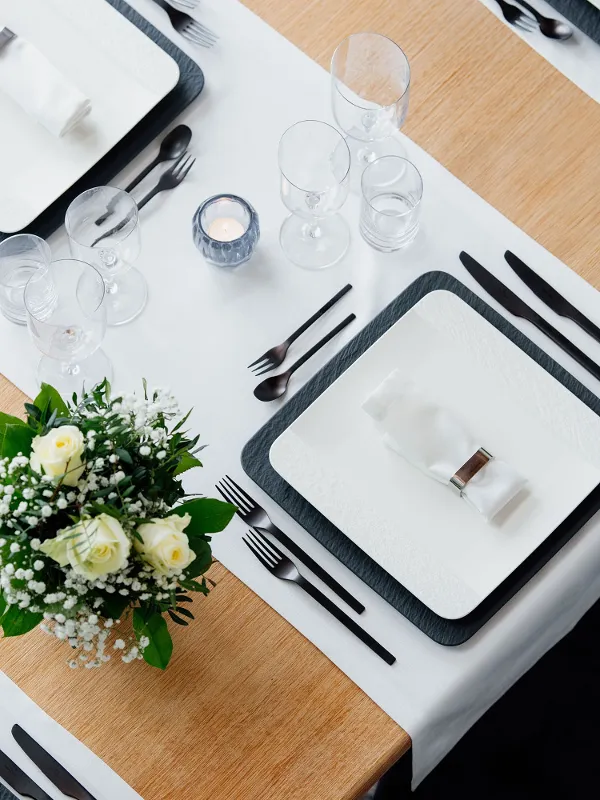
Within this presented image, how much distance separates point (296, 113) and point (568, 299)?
0.49 meters

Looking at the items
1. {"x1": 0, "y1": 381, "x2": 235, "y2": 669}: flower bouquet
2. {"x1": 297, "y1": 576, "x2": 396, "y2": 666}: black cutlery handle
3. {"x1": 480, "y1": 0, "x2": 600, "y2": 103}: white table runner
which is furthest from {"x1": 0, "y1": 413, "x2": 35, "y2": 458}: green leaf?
{"x1": 480, "y1": 0, "x2": 600, "y2": 103}: white table runner

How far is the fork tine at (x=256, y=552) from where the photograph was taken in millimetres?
1197

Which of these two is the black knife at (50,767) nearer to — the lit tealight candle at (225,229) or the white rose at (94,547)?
the white rose at (94,547)

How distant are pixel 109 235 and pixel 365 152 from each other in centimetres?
40

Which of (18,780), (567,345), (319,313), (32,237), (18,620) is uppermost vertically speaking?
(567,345)

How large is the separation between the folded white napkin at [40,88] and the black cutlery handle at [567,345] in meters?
0.72

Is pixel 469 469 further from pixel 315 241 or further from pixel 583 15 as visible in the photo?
pixel 583 15

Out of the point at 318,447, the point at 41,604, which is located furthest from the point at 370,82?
the point at 41,604

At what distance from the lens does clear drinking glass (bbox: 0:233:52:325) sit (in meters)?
1.27

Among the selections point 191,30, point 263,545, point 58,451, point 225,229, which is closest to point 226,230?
point 225,229

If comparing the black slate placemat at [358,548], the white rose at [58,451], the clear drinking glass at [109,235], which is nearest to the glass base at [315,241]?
the black slate placemat at [358,548]

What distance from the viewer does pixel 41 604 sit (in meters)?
0.93

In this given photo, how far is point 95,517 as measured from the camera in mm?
861

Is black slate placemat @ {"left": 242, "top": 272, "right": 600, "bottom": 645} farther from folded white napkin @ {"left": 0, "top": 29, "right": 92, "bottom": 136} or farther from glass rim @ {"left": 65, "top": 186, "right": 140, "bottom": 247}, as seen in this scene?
folded white napkin @ {"left": 0, "top": 29, "right": 92, "bottom": 136}
